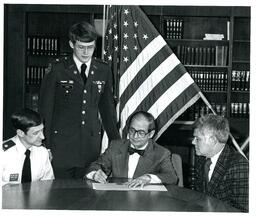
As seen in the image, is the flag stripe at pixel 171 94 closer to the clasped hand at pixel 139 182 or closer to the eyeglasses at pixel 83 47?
the eyeglasses at pixel 83 47

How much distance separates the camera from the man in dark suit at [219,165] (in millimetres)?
2490

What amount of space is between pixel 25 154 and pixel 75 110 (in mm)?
607

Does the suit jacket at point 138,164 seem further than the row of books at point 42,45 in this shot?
No

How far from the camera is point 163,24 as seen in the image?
19.6 ft

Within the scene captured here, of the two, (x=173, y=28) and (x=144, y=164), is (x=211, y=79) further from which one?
(x=144, y=164)

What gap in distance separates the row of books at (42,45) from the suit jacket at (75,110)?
2.69 meters

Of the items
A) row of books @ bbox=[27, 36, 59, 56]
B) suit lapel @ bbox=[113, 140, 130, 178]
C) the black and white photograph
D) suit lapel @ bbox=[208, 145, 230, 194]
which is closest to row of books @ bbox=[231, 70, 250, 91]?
the black and white photograph

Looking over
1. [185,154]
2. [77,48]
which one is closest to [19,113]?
[77,48]

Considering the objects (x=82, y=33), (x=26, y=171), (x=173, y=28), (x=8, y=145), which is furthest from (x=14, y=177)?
(x=173, y=28)

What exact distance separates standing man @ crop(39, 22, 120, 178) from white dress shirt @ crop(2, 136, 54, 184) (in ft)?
1.25

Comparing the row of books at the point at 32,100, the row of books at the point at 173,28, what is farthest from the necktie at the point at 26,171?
the row of books at the point at 173,28

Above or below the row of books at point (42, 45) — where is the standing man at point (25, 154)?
below
